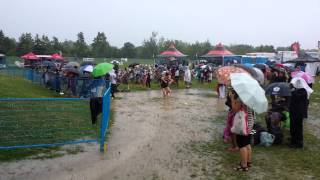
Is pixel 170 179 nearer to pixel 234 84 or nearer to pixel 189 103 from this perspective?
pixel 234 84

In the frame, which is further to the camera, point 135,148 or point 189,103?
point 189,103

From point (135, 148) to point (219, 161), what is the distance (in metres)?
1.98

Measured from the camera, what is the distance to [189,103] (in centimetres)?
1666

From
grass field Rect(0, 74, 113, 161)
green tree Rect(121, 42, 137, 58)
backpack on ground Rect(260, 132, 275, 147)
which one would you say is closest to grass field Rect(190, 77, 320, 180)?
backpack on ground Rect(260, 132, 275, 147)

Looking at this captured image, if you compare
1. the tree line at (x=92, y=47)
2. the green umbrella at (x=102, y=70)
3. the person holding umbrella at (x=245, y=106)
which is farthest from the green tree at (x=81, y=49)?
the person holding umbrella at (x=245, y=106)

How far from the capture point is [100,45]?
78.6 meters

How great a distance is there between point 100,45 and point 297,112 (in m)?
72.2

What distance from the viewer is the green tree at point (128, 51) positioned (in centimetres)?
7925

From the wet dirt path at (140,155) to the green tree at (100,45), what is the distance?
63217mm

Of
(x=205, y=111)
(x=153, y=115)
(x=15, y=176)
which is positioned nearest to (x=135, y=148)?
(x=15, y=176)

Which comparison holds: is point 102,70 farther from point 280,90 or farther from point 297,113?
point 297,113

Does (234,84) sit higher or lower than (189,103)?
higher

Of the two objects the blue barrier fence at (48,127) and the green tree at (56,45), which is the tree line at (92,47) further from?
the blue barrier fence at (48,127)

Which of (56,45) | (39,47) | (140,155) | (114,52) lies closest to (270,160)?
(140,155)
